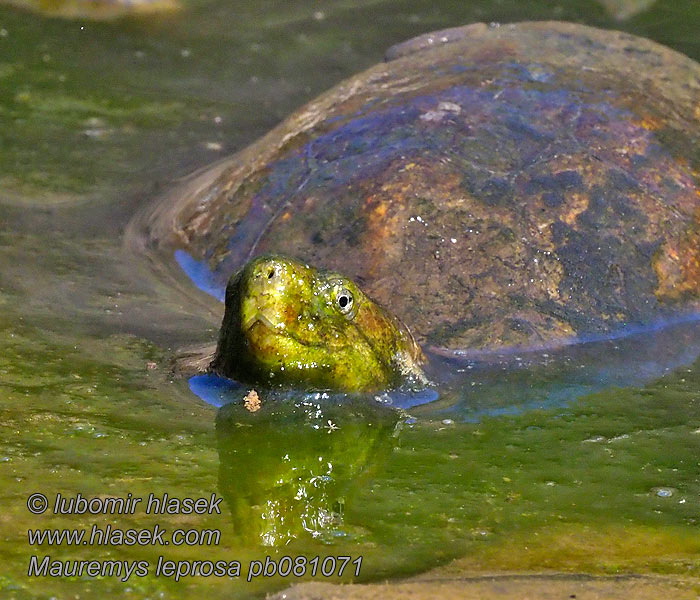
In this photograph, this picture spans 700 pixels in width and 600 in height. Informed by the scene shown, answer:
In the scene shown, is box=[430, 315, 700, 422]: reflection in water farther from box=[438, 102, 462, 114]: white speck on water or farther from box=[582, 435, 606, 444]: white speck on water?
box=[438, 102, 462, 114]: white speck on water

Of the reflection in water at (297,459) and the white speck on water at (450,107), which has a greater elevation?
the white speck on water at (450,107)

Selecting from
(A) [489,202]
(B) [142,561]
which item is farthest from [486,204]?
(B) [142,561]

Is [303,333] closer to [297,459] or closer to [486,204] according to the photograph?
[297,459]

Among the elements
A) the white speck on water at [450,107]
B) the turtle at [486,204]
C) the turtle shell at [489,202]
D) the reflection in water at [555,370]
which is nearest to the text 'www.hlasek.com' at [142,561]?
the turtle at [486,204]

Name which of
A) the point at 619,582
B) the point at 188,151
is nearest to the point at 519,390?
the point at 619,582

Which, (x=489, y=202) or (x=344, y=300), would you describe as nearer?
(x=344, y=300)

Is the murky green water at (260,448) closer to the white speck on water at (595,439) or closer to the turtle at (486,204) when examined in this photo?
the white speck on water at (595,439)
